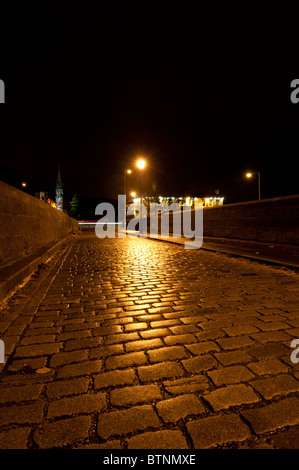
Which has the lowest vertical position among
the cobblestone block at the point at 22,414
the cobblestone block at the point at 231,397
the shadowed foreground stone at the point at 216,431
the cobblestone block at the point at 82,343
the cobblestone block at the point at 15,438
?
the cobblestone block at the point at 15,438

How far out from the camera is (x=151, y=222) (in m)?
32.0

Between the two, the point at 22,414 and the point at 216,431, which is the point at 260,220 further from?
the point at 22,414

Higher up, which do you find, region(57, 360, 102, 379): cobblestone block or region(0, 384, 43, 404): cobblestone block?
region(57, 360, 102, 379): cobblestone block

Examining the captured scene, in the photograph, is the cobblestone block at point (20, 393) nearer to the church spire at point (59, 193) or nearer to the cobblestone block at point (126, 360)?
the cobblestone block at point (126, 360)

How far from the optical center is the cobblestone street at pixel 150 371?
1650 millimetres

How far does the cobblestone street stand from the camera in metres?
1.65

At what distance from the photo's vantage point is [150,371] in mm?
2324

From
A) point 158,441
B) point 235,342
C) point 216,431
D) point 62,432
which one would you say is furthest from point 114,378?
point 235,342

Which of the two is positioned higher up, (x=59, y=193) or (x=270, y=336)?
(x=59, y=193)

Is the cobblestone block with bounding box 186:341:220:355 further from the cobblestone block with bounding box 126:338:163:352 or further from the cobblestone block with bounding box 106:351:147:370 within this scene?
the cobblestone block with bounding box 106:351:147:370

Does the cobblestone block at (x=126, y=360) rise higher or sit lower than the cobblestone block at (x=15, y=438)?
higher

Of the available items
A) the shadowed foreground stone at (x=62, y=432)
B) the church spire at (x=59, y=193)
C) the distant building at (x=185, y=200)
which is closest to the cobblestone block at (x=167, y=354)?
the shadowed foreground stone at (x=62, y=432)

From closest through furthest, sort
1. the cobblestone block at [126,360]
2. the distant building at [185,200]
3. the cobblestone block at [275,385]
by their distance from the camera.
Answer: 1. the cobblestone block at [275,385]
2. the cobblestone block at [126,360]
3. the distant building at [185,200]

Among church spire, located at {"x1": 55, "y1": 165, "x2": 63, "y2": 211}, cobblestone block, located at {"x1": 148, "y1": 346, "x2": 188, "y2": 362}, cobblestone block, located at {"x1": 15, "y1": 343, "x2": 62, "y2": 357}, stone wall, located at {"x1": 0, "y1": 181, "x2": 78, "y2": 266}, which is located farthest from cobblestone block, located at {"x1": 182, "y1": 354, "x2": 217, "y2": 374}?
church spire, located at {"x1": 55, "y1": 165, "x2": 63, "y2": 211}
